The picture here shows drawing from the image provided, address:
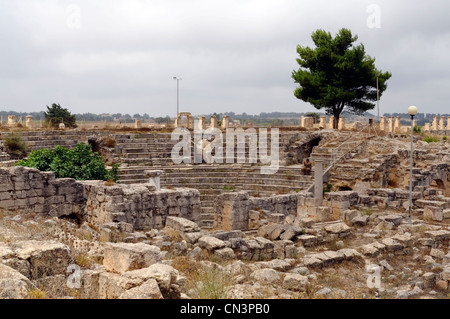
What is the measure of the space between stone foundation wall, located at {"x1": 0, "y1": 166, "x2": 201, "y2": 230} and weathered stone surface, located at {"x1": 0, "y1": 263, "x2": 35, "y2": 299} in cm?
714

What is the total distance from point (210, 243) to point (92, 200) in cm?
493

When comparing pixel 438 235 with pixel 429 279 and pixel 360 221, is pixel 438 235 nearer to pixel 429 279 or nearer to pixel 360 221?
pixel 360 221

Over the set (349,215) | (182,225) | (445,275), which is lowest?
(445,275)

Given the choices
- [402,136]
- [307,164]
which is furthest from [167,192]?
[402,136]

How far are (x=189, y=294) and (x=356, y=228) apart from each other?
9.23 meters

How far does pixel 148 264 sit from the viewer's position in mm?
6539

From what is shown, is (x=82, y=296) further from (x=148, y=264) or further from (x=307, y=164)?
(x=307, y=164)

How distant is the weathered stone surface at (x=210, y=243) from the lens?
10.2 m

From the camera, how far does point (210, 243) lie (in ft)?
33.9

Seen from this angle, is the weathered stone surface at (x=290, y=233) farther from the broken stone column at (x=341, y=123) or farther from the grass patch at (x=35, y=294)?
the broken stone column at (x=341, y=123)

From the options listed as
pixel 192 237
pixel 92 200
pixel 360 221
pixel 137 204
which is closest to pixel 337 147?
pixel 360 221

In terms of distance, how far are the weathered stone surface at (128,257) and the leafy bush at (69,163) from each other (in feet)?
37.3

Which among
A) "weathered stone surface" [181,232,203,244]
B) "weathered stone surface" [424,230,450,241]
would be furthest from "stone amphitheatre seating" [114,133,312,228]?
"weathered stone surface" [424,230,450,241]

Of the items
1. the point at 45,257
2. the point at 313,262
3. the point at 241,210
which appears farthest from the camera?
the point at 241,210
